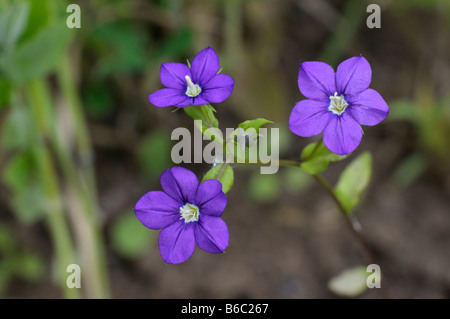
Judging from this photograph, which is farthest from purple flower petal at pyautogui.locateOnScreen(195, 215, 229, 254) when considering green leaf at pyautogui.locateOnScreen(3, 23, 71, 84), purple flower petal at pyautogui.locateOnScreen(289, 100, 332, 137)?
green leaf at pyautogui.locateOnScreen(3, 23, 71, 84)

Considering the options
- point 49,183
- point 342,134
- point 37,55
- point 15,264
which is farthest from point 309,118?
point 15,264

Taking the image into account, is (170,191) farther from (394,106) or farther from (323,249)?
(394,106)

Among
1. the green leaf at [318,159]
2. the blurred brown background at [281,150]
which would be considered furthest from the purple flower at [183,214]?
the blurred brown background at [281,150]

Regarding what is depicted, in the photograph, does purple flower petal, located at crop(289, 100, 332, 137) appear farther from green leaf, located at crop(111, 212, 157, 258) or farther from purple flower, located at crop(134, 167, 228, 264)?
green leaf, located at crop(111, 212, 157, 258)

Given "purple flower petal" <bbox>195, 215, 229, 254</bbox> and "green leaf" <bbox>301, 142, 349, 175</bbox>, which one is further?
"green leaf" <bbox>301, 142, 349, 175</bbox>

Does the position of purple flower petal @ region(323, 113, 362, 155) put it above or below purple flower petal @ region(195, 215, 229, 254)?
above

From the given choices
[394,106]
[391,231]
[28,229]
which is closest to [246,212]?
[391,231]

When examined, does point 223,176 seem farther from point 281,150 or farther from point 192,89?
point 281,150
